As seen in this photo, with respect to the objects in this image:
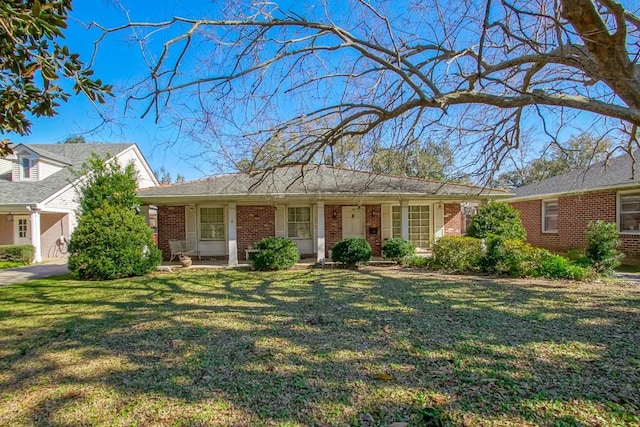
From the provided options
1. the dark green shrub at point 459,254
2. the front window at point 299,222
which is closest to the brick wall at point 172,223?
the front window at point 299,222

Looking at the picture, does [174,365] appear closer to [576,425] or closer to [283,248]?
[576,425]

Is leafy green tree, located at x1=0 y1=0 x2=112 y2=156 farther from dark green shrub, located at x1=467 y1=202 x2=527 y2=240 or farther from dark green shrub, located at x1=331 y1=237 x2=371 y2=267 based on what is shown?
dark green shrub, located at x1=467 y1=202 x2=527 y2=240

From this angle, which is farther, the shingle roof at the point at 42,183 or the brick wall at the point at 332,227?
the shingle roof at the point at 42,183

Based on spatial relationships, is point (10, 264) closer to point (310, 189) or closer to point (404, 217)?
point (310, 189)

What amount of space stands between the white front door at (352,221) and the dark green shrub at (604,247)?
309 inches

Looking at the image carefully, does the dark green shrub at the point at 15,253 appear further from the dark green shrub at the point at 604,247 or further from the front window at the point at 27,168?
the dark green shrub at the point at 604,247

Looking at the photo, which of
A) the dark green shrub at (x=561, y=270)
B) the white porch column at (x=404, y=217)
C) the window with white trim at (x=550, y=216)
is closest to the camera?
the dark green shrub at (x=561, y=270)

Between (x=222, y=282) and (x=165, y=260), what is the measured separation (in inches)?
235

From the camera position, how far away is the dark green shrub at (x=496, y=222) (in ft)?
41.4

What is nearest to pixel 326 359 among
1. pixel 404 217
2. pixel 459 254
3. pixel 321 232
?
pixel 459 254

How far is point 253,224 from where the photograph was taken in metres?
14.1

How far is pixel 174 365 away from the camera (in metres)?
3.86

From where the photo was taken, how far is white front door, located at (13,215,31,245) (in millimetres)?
17344

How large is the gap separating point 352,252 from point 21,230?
58.9 feet
